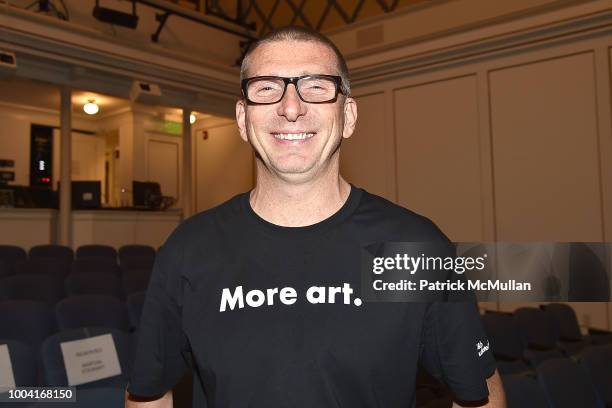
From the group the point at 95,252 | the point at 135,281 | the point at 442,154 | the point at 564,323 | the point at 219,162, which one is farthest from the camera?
the point at 219,162

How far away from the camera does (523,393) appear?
198cm

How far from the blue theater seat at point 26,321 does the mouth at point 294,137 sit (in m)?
2.29

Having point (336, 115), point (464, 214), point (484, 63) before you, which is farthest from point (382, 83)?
point (336, 115)

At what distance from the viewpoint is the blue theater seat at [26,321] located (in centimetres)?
258

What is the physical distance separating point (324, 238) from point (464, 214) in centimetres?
521

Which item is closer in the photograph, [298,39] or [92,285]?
[298,39]

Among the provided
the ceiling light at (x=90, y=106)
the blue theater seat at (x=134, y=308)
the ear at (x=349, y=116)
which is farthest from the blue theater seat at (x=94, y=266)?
the ceiling light at (x=90, y=106)

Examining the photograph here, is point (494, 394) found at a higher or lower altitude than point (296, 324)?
lower

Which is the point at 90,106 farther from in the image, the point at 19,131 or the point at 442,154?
the point at 442,154

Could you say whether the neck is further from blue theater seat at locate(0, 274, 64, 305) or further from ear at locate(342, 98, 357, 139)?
blue theater seat at locate(0, 274, 64, 305)

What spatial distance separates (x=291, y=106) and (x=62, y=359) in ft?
5.68

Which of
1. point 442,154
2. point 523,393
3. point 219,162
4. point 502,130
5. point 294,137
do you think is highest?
point 219,162

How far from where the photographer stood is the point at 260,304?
0.89m

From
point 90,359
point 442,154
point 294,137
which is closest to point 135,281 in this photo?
point 90,359
